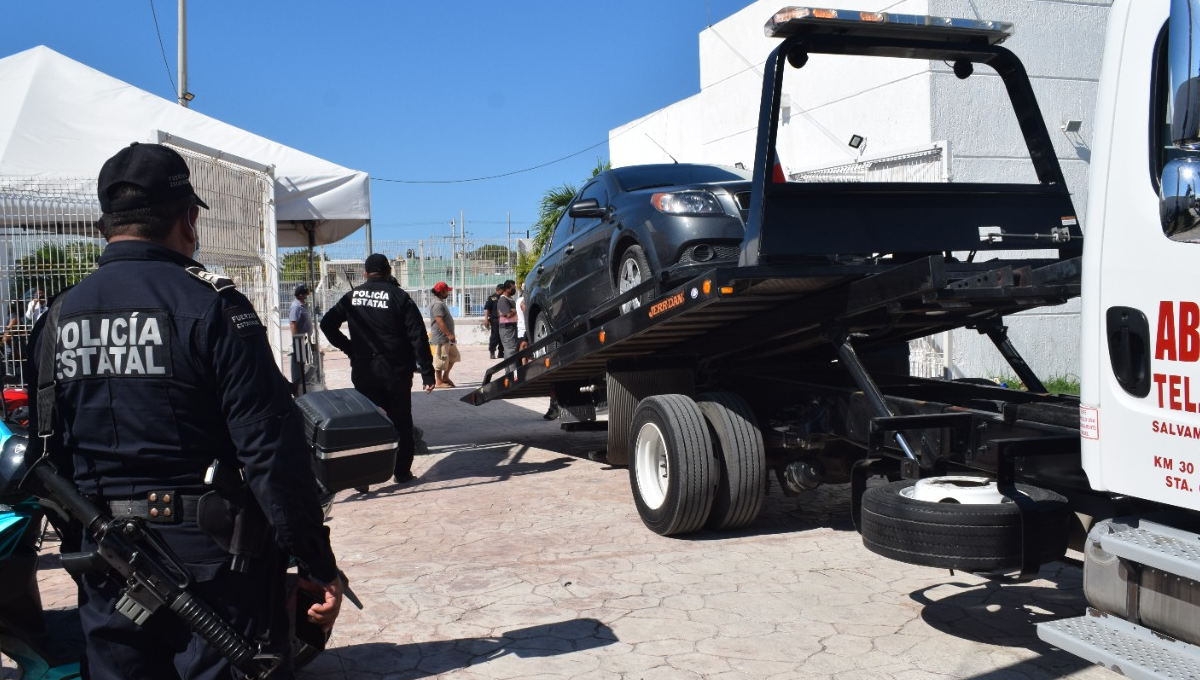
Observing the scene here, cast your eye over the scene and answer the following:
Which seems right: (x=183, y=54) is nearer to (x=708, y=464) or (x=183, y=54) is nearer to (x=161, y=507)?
(x=708, y=464)

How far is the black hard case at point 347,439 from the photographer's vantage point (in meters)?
2.89

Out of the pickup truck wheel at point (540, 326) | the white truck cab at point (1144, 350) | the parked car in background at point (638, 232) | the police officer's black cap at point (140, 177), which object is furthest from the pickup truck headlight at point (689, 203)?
the police officer's black cap at point (140, 177)

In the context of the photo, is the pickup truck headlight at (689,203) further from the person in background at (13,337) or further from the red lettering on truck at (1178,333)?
the person in background at (13,337)

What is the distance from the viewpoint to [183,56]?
58.5 feet

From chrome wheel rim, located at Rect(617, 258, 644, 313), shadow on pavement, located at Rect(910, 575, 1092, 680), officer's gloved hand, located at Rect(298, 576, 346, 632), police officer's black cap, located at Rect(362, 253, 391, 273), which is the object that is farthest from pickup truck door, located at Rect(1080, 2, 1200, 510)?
police officer's black cap, located at Rect(362, 253, 391, 273)

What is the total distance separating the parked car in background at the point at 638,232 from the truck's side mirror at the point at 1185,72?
3.56 meters

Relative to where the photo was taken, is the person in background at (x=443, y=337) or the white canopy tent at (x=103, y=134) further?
the person in background at (x=443, y=337)

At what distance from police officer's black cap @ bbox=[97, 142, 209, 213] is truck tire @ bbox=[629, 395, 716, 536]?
152 inches

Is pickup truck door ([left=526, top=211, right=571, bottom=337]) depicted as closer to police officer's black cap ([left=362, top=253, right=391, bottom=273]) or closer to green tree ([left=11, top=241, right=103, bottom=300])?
police officer's black cap ([left=362, top=253, right=391, bottom=273])

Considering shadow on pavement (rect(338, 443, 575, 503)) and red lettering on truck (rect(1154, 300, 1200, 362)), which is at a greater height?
red lettering on truck (rect(1154, 300, 1200, 362))

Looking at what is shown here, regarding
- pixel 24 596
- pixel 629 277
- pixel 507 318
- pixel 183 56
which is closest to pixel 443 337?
pixel 507 318

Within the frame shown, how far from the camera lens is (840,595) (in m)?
5.10

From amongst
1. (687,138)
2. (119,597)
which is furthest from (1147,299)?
(687,138)

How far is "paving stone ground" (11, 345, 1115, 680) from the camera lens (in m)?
4.23
